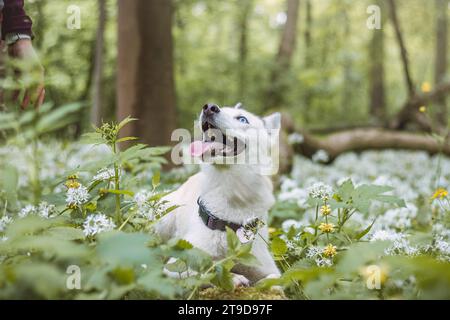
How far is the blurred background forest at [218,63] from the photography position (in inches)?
258

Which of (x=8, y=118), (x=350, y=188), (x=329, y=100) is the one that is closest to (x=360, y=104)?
(x=329, y=100)

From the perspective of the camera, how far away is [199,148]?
3.10 meters

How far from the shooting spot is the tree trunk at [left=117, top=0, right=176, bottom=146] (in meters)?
6.47

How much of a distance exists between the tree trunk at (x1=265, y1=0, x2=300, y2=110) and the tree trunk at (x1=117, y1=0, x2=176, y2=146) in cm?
800

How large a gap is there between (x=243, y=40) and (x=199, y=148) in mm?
15896

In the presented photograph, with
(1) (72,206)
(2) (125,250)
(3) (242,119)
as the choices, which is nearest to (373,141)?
(3) (242,119)

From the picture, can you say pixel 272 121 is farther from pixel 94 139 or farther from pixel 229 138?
pixel 94 139

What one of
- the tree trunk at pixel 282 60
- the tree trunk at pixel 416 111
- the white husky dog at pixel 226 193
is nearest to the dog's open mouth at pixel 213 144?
the white husky dog at pixel 226 193

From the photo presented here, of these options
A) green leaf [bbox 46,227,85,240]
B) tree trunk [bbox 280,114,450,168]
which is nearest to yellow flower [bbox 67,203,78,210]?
green leaf [bbox 46,227,85,240]

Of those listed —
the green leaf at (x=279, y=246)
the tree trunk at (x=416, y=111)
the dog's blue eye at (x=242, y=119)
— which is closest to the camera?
the green leaf at (x=279, y=246)

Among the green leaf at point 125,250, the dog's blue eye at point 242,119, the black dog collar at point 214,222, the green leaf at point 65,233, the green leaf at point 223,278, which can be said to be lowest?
the green leaf at point 223,278

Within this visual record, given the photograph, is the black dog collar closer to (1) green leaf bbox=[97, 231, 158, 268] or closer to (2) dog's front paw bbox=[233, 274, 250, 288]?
(2) dog's front paw bbox=[233, 274, 250, 288]

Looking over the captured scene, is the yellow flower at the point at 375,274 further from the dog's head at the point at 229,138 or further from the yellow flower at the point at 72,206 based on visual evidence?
the yellow flower at the point at 72,206

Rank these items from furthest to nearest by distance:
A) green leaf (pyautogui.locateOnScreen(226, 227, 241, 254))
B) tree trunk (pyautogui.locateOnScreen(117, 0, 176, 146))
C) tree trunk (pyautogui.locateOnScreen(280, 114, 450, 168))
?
1. tree trunk (pyautogui.locateOnScreen(280, 114, 450, 168))
2. tree trunk (pyautogui.locateOnScreen(117, 0, 176, 146))
3. green leaf (pyautogui.locateOnScreen(226, 227, 241, 254))
